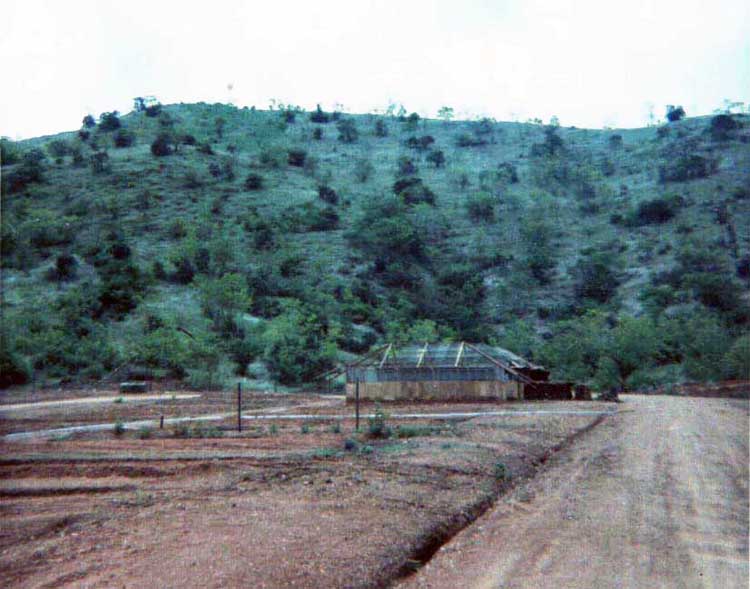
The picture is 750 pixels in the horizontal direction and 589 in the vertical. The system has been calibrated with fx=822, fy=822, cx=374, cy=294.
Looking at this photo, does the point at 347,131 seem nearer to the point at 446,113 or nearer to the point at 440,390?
the point at 446,113

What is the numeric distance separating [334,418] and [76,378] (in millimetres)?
28346

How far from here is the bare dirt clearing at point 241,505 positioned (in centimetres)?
883

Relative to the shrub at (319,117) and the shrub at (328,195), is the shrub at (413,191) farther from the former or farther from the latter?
the shrub at (319,117)

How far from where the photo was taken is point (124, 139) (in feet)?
349

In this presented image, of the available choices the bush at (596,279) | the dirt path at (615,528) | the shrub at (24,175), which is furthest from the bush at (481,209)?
the dirt path at (615,528)

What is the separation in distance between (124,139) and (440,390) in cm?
7755

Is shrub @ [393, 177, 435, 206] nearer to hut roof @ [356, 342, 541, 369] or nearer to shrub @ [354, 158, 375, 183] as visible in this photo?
shrub @ [354, 158, 375, 183]

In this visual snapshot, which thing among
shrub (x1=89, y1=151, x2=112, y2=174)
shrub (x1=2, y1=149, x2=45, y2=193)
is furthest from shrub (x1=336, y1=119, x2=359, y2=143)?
shrub (x1=2, y1=149, x2=45, y2=193)

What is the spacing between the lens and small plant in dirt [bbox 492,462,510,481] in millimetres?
15805

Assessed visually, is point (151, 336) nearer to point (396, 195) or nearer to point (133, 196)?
point (133, 196)

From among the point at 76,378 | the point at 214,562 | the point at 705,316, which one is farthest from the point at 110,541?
the point at 705,316

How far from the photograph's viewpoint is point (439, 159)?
395ft

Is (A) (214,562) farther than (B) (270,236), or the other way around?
(B) (270,236)

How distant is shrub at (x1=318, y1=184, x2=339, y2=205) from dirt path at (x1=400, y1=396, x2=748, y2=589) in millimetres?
81984
